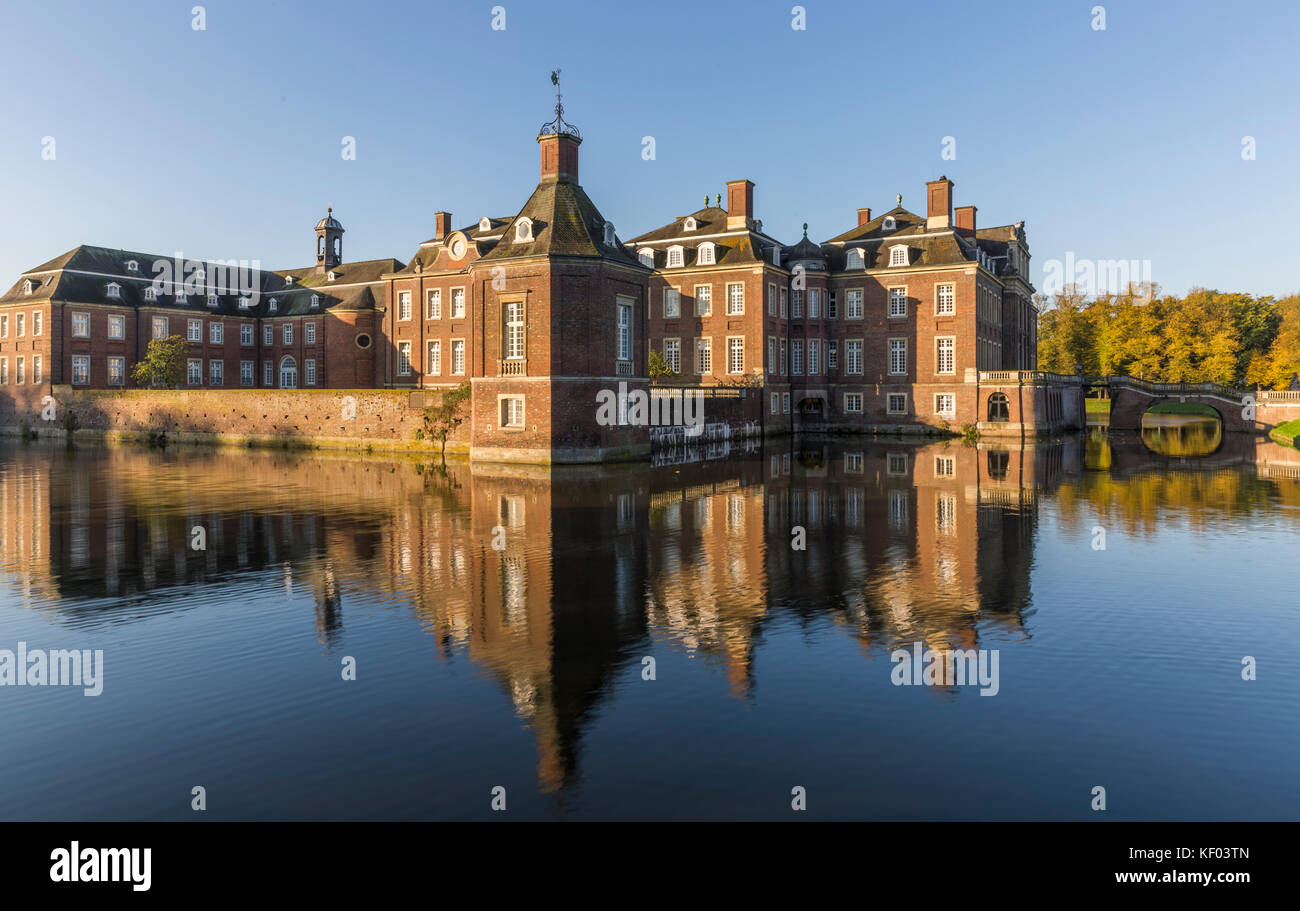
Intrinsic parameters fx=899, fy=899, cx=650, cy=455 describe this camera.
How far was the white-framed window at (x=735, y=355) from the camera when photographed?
53.9 m

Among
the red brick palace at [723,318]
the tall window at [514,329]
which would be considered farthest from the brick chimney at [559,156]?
the red brick palace at [723,318]

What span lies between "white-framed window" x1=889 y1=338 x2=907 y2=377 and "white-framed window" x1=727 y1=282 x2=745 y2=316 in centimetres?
972

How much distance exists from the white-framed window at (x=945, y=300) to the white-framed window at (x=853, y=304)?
16.0 feet

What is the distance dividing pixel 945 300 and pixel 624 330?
2739cm

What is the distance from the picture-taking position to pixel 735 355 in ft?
178

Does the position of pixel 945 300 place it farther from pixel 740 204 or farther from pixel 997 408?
pixel 740 204

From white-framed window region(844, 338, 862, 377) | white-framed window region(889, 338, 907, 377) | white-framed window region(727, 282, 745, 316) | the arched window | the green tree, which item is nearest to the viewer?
the arched window

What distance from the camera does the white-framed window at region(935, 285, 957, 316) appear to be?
5309 centimetres

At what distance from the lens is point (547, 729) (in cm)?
762

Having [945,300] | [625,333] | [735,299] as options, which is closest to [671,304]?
[735,299]

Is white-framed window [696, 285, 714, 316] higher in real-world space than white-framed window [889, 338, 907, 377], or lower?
higher

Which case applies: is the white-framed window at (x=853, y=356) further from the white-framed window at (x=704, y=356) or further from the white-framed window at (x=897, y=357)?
the white-framed window at (x=704, y=356)

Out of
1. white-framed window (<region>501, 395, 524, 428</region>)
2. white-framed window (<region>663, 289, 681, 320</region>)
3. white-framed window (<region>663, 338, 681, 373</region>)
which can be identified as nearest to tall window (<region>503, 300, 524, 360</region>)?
white-framed window (<region>501, 395, 524, 428</region>)

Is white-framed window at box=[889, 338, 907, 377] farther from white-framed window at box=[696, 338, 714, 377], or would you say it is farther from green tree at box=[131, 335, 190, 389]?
green tree at box=[131, 335, 190, 389]
